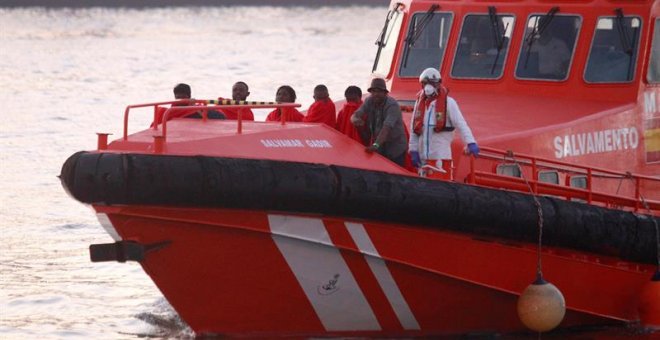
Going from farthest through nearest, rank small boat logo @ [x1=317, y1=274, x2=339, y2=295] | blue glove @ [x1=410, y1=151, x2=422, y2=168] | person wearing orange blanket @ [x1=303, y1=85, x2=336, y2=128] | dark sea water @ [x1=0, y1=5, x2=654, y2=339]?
dark sea water @ [x1=0, y1=5, x2=654, y2=339]
person wearing orange blanket @ [x1=303, y1=85, x2=336, y2=128]
blue glove @ [x1=410, y1=151, x2=422, y2=168]
small boat logo @ [x1=317, y1=274, x2=339, y2=295]

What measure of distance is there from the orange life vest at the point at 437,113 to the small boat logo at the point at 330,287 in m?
1.14

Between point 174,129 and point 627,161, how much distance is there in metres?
3.35

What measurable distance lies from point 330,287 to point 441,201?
2.81 ft

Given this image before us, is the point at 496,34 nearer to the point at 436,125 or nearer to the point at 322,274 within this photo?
the point at 436,125

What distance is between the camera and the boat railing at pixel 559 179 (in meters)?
9.89

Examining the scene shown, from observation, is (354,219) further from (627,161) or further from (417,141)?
(627,161)

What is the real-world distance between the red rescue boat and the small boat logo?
31mm

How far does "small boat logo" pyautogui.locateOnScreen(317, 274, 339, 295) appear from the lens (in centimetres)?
957

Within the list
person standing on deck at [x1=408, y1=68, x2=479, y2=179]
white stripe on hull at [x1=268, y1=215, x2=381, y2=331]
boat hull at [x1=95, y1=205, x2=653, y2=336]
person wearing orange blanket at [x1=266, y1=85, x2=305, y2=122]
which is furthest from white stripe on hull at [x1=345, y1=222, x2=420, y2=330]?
person wearing orange blanket at [x1=266, y1=85, x2=305, y2=122]

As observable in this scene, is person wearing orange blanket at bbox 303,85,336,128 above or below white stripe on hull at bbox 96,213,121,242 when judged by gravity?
above

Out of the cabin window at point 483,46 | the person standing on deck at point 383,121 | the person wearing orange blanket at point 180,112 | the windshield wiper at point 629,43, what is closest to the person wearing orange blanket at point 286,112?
the person wearing orange blanket at point 180,112

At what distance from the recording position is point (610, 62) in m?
11.1

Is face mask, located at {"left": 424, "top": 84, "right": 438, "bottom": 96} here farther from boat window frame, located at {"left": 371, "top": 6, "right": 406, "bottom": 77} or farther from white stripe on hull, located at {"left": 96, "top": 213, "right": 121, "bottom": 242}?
white stripe on hull, located at {"left": 96, "top": 213, "right": 121, "bottom": 242}

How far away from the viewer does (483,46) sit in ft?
37.3
